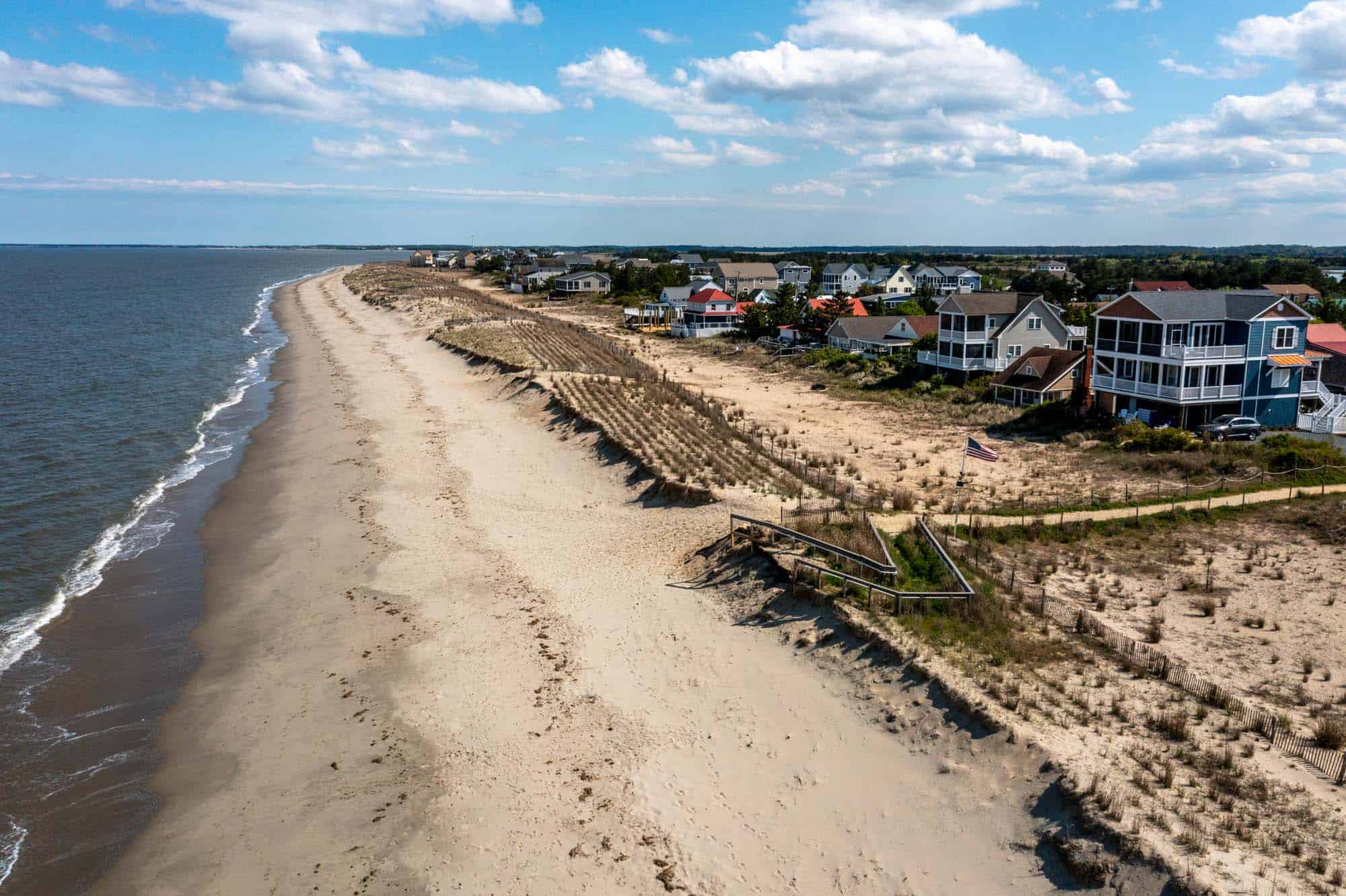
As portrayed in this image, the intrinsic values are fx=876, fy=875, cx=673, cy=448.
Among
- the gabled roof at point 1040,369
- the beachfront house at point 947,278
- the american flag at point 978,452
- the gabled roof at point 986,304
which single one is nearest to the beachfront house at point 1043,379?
the gabled roof at point 1040,369

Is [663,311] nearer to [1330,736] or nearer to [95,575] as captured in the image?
[95,575]

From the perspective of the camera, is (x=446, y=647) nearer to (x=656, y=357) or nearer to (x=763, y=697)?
(x=763, y=697)

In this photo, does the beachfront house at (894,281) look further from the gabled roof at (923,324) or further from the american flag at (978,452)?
the american flag at (978,452)

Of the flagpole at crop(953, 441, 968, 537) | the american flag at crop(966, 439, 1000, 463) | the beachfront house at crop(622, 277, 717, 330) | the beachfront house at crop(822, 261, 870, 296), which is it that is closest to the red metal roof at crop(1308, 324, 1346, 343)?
the flagpole at crop(953, 441, 968, 537)

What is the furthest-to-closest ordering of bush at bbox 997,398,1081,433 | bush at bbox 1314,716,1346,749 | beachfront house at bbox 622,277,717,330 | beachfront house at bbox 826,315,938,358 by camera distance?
1. beachfront house at bbox 622,277,717,330
2. beachfront house at bbox 826,315,938,358
3. bush at bbox 997,398,1081,433
4. bush at bbox 1314,716,1346,749

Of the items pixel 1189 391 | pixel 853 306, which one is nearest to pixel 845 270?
pixel 853 306

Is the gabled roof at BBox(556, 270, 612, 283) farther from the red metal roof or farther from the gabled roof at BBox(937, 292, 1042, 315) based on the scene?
the red metal roof

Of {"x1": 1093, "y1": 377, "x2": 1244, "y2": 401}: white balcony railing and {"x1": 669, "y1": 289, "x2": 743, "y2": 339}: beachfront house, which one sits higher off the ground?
{"x1": 669, "y1": 289, "x2": 743, "y2": 339}: beachfront house

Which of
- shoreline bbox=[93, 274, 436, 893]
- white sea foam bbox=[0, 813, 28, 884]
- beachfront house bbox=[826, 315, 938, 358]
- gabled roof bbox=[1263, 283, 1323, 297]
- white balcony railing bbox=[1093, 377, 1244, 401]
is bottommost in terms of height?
white sea foam bbox=[0, 813, 28, 884]
